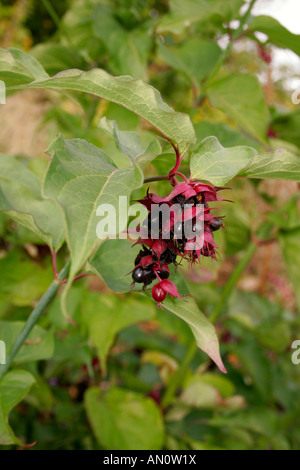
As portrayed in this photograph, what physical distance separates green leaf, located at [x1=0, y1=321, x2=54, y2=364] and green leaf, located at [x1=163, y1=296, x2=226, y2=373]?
25cm

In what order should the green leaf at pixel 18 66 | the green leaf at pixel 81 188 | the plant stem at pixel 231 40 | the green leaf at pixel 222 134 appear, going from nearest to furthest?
the green leaf at pixel 81 188
the green leaf at pixel 18 66
the green leaf at pixel 222 134
the plant stem at pixel 231 40

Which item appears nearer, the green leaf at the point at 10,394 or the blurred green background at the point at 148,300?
the green leaf at the point at 10,394

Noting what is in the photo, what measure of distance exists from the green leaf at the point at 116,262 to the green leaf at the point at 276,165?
6.1 inches

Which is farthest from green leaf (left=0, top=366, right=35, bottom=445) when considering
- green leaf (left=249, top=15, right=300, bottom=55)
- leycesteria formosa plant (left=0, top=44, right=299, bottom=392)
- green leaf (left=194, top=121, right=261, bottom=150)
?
green leaf (left=249, top=15, right=300, bottom=55)

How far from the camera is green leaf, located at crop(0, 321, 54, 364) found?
573 millimetres

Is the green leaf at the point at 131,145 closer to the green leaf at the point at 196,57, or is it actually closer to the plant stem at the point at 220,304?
the green leaf at the point at 196,57

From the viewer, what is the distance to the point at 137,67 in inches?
31.5

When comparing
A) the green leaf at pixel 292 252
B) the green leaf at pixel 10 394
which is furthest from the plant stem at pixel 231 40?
the green leaf at pixel 10 394

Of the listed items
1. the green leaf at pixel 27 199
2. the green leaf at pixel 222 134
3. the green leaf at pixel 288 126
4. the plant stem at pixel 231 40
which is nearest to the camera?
→ the green leaf at pixel 27 199

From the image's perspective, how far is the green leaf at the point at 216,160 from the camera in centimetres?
36

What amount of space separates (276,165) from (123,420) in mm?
667

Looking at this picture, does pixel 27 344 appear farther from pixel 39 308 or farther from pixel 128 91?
pixel 128 91
